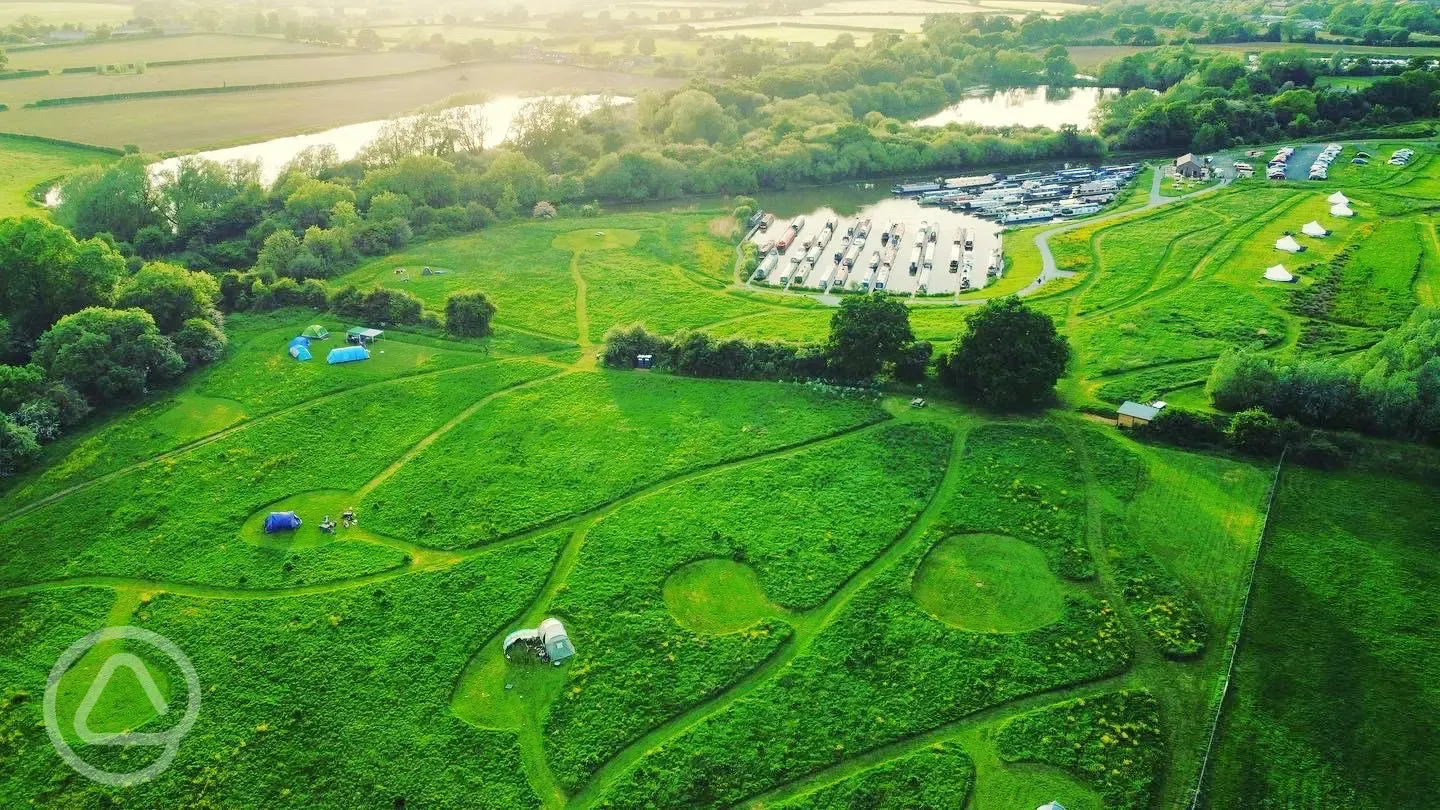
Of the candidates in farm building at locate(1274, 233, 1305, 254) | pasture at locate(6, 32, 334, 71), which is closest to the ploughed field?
farm building at locate(1274, 233, 1305, 254)

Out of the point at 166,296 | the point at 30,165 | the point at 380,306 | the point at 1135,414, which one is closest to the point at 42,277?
the point at 166,296

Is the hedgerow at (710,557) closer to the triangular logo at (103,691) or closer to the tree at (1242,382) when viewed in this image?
the triangular logo at (103,691)

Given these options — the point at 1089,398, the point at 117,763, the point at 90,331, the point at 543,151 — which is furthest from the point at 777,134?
the point at 117,763

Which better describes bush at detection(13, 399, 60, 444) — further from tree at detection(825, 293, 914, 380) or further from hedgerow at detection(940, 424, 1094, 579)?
hedgerow at detection(940, 424, 1094, 579)

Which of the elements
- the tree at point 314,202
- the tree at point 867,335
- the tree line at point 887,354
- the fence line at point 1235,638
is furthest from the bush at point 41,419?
the fence line at point 1235,638

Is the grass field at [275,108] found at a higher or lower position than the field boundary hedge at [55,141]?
higher

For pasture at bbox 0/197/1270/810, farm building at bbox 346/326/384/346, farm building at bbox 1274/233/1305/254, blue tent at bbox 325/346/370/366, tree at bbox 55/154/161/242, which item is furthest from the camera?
tree at bbox 55/154/161/242

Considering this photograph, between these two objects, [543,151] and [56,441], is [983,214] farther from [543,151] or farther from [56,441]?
[56,441]
